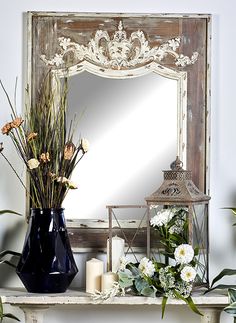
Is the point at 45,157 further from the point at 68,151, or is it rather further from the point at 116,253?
the point at 116,253

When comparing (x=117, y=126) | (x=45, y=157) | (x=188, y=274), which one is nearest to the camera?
(x=188, y=274)

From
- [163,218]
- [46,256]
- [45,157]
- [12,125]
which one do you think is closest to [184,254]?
[163,218]

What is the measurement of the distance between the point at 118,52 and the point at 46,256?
842mm

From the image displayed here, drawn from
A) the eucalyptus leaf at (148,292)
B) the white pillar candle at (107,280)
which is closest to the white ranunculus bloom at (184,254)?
the eucalyptus leaf at (148,292)

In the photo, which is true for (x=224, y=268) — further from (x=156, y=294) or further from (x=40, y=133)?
(x=40, y=133)

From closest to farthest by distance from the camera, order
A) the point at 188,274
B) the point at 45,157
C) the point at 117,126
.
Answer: the point at 188,274 < the point at 45,157 < the point at 117,126

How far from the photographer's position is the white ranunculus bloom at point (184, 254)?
2574mm

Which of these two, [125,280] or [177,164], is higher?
[177,164]

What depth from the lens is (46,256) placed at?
264cm

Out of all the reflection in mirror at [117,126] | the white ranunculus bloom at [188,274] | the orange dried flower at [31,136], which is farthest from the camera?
the reflection in mirror at [117,126]

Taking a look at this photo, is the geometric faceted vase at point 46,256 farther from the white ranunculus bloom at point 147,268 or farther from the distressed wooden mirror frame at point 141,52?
the distressed wooden mirror frame at point 141,52

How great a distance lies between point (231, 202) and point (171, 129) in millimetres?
370

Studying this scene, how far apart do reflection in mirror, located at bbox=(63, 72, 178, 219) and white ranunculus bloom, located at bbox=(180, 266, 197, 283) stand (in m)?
0.46

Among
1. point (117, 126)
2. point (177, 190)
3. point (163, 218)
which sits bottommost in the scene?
point (163, 218)
